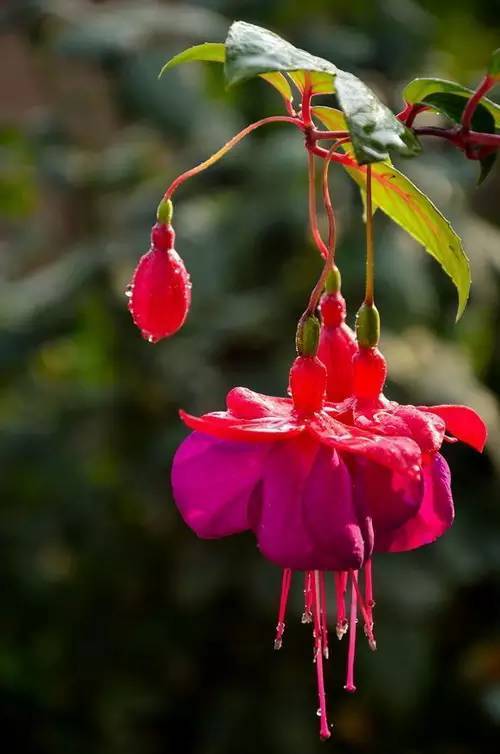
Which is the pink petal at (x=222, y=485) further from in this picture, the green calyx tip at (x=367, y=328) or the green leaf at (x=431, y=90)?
the green leaf at (x=431, y=90)

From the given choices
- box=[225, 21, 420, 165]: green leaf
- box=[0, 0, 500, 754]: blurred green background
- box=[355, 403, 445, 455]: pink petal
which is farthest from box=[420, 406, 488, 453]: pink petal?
→ box=[0, 0, 500, 754]: blurred green background

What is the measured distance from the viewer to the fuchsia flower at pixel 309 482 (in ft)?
1.89

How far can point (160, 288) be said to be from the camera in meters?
0.73

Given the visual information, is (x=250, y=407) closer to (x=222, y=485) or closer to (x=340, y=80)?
(x=222, y=485)

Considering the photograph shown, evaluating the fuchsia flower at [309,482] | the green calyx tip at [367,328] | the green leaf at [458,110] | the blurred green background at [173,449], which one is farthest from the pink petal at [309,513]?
the blurred green background at [173,449]

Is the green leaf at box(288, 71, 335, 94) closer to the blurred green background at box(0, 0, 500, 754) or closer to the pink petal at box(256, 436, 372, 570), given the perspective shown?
the pink petal at box(256, 436, 372, 570)

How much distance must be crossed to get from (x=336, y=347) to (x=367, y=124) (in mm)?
186

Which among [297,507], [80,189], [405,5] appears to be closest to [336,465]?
[297,507]

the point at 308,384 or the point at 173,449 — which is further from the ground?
the point at 308,384

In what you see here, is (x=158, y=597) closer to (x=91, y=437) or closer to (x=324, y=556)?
(x=91, y=437)

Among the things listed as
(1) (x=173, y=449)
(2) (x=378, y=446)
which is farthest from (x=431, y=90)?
(1) (x=173, y=449)

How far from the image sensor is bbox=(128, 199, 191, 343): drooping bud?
28.6 inches

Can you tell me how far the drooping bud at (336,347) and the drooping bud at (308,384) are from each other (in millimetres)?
40

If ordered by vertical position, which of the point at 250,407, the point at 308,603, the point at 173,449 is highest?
the point at 250,407
